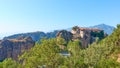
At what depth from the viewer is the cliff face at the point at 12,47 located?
129850 millimetres

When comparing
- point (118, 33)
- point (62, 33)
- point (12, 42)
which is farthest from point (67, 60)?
point (12, 42)

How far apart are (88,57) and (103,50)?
8631mm

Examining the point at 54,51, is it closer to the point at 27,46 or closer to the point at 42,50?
the point at 42,50

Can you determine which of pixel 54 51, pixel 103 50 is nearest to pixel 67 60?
pixel 54 51

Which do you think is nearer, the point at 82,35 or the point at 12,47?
the point at 82,35

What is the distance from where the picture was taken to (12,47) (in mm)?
131750

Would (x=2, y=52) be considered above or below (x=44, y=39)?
below

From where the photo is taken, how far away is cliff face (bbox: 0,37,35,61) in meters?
130

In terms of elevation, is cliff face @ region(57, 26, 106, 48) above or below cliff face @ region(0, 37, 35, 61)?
above

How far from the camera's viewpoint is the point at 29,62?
3991 centimetres

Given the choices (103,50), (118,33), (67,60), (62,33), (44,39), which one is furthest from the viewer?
(62,33)

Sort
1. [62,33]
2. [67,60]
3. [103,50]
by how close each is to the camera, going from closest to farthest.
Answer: [67,60] < [103,50] < [62,33]

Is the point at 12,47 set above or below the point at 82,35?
below

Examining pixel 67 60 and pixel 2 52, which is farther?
pixel 2 52
